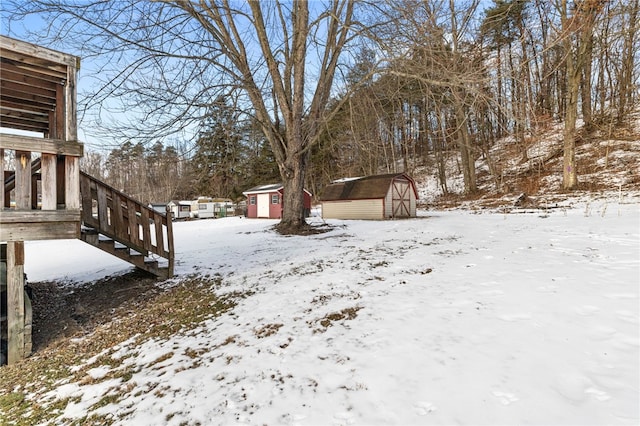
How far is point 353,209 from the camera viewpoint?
18.4 metres

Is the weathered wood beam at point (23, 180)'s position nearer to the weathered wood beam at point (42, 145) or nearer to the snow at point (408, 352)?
the weathered wood beam at point (42, 145)

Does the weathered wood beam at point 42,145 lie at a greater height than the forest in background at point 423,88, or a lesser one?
lesser

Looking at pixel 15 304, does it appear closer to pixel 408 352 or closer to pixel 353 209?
pixel 408 352

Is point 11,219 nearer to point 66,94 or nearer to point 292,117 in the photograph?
point 66,94

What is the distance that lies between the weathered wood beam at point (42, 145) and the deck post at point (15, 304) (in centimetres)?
120

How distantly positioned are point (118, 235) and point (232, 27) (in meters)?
7.79

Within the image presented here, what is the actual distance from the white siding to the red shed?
113 inches

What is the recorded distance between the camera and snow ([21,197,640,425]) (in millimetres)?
2006

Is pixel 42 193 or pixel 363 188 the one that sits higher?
pixel 363 188

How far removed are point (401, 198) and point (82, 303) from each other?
50.9ft

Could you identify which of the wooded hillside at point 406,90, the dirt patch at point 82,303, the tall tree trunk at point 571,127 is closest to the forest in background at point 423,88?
the wooded hillside at point 406,90

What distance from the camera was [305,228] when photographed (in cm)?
1163

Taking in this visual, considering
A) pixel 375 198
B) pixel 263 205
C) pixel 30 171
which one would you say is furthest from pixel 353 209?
pixel 30 171

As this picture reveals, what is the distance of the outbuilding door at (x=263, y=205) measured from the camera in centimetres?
2398
